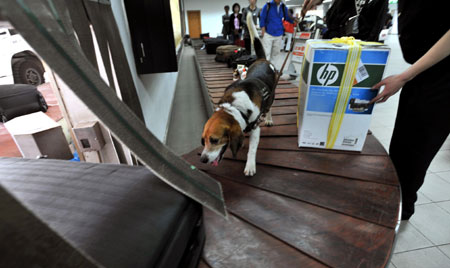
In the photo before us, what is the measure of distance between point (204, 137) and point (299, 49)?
4.29m

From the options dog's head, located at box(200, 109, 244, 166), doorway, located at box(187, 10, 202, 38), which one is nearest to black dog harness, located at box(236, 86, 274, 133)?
dog's head, located at box(200, 109, 244, 166)

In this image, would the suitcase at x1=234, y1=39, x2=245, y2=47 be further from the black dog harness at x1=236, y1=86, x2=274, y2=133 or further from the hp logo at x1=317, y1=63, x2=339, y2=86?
the hp logo at x1=317, y1=63, x2=339, y2=86

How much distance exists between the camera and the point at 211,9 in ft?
60.0

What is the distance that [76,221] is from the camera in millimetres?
507

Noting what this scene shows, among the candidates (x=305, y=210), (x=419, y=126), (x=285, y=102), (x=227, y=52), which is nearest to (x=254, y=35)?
(x=285, y=102)

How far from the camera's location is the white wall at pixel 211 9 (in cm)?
1798

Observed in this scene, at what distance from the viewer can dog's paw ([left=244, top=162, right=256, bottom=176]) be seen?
1.36 metres

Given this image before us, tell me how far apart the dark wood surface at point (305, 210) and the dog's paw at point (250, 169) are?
0.11 feet

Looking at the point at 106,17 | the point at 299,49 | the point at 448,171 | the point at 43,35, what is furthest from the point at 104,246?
the point at 299,49

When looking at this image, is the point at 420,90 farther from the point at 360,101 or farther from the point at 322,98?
the point at 322,98

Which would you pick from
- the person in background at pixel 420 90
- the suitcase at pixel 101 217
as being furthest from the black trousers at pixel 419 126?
the suitcase at pixel 101 217

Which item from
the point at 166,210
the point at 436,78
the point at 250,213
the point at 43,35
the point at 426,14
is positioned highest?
the point at 426,14

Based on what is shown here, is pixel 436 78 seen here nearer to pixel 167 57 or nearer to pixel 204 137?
pixel 204 137

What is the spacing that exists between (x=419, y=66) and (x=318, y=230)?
3.21 feet
